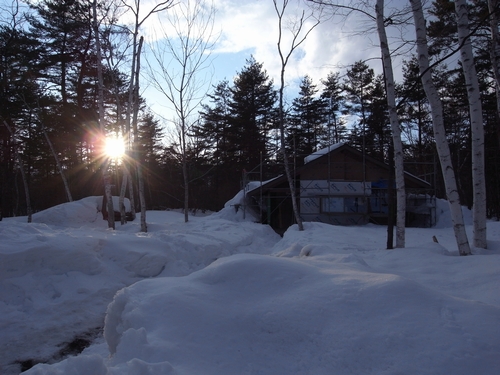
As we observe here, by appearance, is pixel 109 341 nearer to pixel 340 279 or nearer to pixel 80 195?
pixel 340 279

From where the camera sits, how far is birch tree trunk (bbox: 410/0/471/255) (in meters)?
6.55

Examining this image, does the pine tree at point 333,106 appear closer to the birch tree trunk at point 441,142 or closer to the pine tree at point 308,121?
the pine tree at point 308,121

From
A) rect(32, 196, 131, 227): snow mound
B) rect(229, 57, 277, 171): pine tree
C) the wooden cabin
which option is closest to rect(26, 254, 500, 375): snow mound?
the wooden cabin

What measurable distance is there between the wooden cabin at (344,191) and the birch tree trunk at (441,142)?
38.8 feet

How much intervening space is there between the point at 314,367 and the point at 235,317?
0.81m

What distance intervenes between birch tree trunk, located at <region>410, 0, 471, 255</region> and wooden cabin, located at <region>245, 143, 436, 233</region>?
11.8 m

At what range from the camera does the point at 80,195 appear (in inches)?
1079

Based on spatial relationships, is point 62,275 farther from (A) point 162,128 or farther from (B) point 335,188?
(A) point 162,128

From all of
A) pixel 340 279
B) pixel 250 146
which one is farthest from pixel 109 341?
pixel 250 146

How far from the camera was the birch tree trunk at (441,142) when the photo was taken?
6.55 meters

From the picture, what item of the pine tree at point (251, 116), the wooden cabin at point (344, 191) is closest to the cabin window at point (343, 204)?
the wooden cabin at point (344, 191)

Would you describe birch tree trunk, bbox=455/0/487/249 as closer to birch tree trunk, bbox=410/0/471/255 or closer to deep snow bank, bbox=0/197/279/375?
birch tree trunk, bbox=410/0/471/255

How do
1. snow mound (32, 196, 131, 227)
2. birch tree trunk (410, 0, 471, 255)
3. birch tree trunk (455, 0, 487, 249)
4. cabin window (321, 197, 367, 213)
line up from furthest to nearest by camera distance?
cabin window (321, 197, 367, 213) < snow mound (32, 196, 131, 227) < birch tree trunk (455, 0, 487, 249) < birch tree trunk (410, 0, 471, 255)

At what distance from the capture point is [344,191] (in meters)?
19.0
